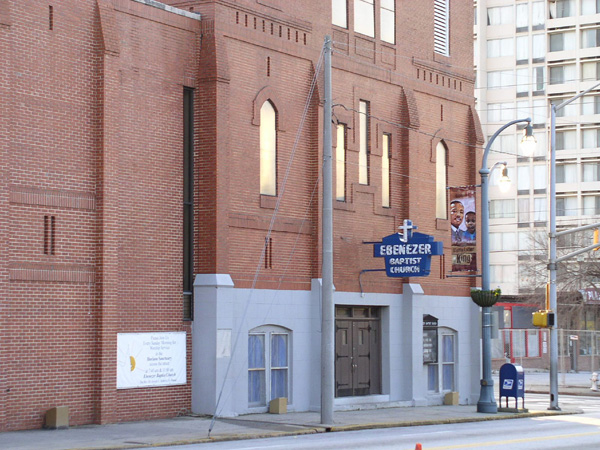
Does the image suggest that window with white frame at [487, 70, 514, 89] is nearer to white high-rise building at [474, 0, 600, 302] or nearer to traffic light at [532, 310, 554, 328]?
white high-rise building at [474, 0, 600, 302]

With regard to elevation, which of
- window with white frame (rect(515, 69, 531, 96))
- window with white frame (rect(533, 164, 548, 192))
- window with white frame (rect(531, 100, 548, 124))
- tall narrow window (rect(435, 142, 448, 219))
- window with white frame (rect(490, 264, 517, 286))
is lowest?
window with white frame (rect(490, 264, 517, 286))

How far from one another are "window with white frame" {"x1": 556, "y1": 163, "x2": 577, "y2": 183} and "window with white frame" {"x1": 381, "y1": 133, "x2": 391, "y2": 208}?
5270 centimetres

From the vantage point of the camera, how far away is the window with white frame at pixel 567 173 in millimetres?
83000

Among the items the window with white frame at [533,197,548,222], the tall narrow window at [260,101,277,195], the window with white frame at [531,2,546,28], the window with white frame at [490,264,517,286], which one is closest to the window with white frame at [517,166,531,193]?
the window with white frame at [533,197,548,222]

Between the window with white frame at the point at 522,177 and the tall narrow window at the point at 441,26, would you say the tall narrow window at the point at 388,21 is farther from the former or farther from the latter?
the window with white frame at the point at 522,177

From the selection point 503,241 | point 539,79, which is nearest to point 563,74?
point 539,79

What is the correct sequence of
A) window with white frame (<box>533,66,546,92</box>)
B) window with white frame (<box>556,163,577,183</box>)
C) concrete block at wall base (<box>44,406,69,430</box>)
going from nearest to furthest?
concrete block at wall base (<box>44,406,69,430</box>)
window with white frame (<box>556,163,577,183</box>)
window with white frame (<box>533,66,546,92</box>)

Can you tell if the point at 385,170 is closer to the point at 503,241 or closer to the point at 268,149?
the point at 268,149

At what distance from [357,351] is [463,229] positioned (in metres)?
4.92

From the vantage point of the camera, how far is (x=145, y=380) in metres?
25.4

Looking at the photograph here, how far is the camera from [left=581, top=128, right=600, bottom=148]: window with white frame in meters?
82.8

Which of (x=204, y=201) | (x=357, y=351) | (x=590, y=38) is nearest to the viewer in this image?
(x=204, y=201)

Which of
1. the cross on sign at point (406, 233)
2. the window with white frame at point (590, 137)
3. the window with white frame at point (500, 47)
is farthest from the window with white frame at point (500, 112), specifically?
the cross on sign at point (406, 233)

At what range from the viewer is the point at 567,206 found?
83062mm
